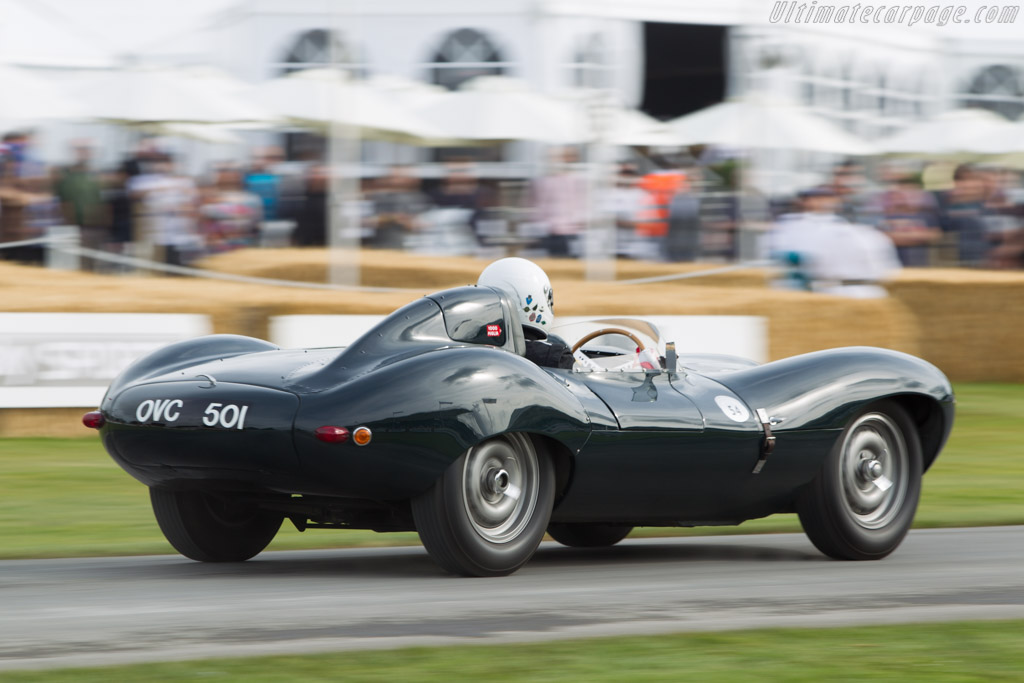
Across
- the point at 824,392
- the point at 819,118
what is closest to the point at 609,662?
Result: the point at 824,392

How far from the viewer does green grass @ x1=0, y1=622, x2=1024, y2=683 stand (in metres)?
4.17

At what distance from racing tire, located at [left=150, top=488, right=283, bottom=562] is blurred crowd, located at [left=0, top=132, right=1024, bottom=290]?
793 cm

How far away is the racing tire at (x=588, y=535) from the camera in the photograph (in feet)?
24.9

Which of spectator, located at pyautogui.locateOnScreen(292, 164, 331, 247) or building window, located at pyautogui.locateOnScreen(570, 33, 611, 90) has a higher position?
building window, located at pyautogui.locateOnScreen(570, 33, 611, 90)

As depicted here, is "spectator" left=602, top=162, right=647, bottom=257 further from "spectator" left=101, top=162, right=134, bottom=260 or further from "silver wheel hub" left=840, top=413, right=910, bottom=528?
"silver wheel hub" left=840, top=413, right=910, bottom=528

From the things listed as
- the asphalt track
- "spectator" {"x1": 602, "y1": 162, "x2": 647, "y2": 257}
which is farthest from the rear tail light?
"spectator" {"x1": 602, "y1": 162, "x2": 647, "y2": 257}

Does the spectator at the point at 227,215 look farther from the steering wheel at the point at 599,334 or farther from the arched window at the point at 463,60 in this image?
the steering wheel at the point at 599,334

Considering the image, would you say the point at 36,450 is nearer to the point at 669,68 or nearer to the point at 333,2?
the point at 333,2

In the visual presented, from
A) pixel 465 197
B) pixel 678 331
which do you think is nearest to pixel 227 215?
pixel 465 197

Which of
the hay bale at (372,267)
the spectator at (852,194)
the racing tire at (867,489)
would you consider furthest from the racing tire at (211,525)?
the spectator at (852,194)

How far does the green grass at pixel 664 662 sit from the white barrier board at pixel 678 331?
7206 mm

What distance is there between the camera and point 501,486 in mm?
5863

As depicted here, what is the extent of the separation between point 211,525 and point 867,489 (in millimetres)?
2868

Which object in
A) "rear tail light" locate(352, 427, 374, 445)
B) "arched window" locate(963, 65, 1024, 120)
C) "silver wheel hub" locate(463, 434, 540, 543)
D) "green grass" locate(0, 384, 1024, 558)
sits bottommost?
"green grass" locate(0, 384, 1024, 558)
